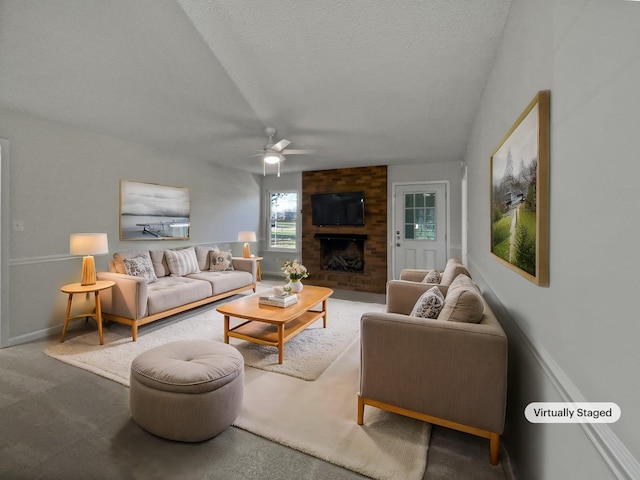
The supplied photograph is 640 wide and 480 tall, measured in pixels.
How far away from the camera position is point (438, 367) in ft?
5.25

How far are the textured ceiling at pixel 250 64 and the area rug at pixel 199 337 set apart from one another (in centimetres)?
243

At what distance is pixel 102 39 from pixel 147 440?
9.18ft

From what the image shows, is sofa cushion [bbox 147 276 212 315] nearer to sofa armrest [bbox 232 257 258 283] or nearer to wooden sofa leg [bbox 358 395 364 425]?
sofa armrest [bbox 232 257 258 283]

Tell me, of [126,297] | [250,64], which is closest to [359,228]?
[250,64]

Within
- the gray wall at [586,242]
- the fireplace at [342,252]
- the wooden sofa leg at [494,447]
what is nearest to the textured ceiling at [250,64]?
the gray wall at [586,242]

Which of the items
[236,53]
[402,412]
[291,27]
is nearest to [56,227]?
[236,53]

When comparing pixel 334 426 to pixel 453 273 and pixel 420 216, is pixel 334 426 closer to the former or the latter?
pixel 453 273

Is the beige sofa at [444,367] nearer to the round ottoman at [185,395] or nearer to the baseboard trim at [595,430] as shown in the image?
the baseboard trim at [595,430]

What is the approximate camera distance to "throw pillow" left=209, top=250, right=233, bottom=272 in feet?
16.3

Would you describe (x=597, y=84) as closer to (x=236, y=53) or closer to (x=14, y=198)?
(x=236, y=53)

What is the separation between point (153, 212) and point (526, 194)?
185 inches

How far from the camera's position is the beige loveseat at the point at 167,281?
3.23 m

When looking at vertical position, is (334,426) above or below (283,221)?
below

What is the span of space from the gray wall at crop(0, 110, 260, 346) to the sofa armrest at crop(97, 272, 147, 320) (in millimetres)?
562
